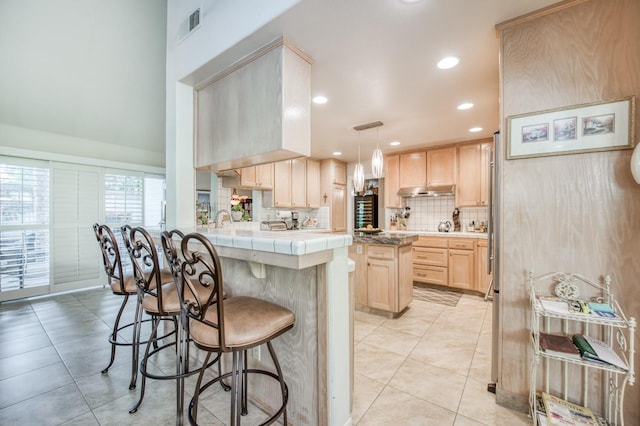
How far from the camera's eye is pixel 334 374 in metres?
1.40

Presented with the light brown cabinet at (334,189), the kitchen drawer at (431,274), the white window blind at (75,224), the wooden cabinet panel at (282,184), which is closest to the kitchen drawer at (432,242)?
the kitchen drawer at (431,274)

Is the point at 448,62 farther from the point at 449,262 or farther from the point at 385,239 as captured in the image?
the point at 449,262

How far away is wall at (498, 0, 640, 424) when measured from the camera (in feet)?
4.55

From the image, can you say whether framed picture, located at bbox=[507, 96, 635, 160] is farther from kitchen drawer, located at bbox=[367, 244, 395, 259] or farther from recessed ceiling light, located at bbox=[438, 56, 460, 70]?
kitchen drawer, located at bbox=[367, 244, 395, 259]

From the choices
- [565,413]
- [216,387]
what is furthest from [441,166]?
[216,387]

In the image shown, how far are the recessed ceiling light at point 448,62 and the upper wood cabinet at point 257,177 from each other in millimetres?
2661

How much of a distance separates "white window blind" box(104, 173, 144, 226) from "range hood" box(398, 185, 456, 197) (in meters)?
4.82

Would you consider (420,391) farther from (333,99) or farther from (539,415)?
(333,99)

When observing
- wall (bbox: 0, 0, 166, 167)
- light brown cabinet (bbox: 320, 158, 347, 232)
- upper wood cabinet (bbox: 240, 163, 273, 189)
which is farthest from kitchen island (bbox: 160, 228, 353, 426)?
light brown cabinet (bbox: 320, 158, 347, 232)

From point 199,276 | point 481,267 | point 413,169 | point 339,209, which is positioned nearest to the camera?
point 199,276

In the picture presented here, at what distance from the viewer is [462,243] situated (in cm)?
426

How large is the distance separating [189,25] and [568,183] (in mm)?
2890

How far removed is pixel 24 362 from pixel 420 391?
309 cm

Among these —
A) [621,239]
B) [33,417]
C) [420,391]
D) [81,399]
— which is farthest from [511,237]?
[33,417]
